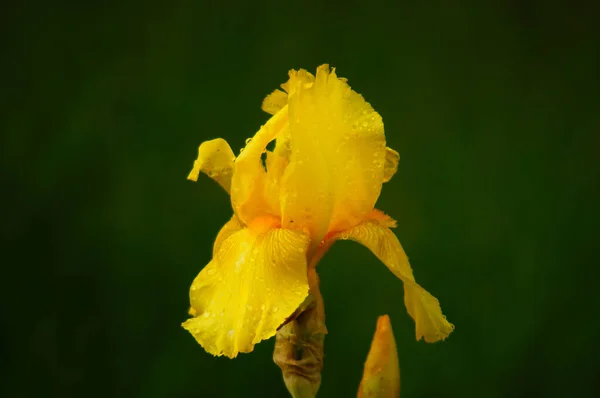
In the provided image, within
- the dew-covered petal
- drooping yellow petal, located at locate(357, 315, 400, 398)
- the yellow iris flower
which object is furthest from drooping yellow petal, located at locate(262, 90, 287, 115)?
drooping yellow petal, located at locate(357, 315, 400, 398)

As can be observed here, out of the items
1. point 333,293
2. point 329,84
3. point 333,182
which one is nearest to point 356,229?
point 333,182

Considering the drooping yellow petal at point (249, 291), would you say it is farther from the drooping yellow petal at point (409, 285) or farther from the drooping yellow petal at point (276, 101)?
the drooping yellow petal at point (276, 101)

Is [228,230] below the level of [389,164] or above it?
below

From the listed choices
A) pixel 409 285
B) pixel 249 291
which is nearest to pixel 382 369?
pixel 409 285

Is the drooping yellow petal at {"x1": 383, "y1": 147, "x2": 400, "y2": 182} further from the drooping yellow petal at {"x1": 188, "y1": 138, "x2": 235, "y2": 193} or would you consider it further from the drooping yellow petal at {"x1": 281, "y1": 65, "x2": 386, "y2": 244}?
the drooping yellow petal at {"x1": 188, "y1": 138, "x2": 235, "y2": 193}

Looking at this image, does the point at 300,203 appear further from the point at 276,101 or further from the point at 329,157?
the point at 276,101

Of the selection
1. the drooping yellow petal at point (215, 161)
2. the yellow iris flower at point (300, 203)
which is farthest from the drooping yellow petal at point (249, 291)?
the drooping yellow petal at point (215, 161)
